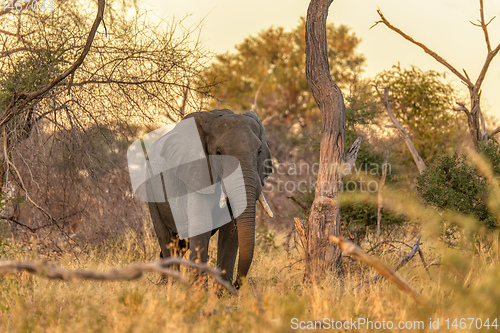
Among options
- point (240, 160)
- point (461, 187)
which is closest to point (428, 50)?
point (461, 187)

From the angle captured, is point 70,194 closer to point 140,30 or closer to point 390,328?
point 140,30

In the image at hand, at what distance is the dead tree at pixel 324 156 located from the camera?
7.07m

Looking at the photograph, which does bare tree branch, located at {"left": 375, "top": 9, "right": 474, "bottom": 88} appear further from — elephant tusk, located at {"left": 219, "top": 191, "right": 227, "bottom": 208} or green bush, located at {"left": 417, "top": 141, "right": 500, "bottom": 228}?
elephant tusk, located at {"left": 219, "top": 191, "right": 227, "bottom": 208}

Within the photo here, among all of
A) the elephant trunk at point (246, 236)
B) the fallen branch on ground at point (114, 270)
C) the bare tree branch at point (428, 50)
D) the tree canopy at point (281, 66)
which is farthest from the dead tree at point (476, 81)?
the tree canopy at point (281, 66)

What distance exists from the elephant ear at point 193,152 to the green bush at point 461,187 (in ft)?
13.3

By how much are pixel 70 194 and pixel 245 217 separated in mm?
5039

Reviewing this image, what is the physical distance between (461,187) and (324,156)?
291 cm

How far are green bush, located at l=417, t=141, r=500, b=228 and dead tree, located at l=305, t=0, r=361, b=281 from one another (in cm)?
224

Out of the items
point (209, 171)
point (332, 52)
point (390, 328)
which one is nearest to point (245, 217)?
point (209, 171)

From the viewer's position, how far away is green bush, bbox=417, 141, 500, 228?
346 inches

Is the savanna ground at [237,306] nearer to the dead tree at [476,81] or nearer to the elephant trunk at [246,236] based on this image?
the elephant trunk at [246,236]

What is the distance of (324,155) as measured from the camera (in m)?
7.27

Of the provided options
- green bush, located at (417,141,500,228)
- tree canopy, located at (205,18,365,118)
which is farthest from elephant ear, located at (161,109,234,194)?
tree canopy, located at (205,18,365,118)

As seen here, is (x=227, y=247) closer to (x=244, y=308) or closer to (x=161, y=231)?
(x=161, y=231)
